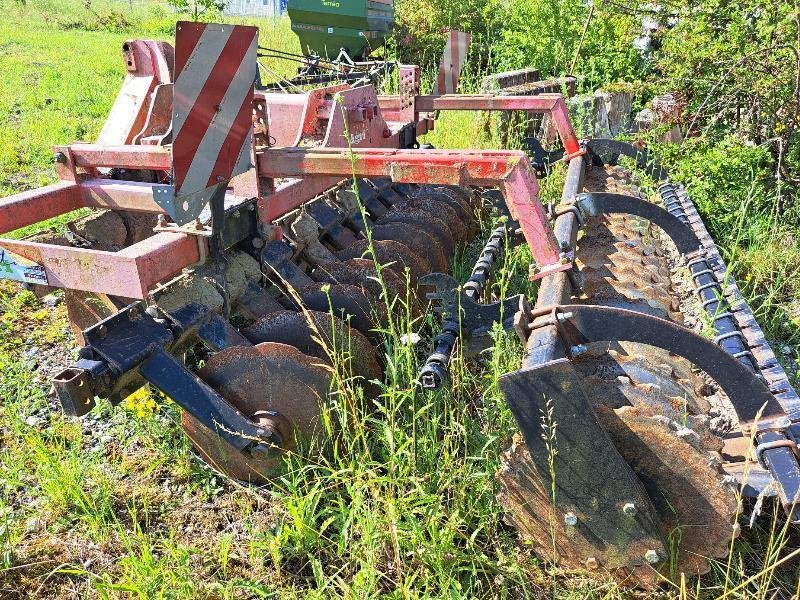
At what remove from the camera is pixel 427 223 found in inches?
148

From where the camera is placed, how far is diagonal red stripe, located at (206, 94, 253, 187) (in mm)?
2443

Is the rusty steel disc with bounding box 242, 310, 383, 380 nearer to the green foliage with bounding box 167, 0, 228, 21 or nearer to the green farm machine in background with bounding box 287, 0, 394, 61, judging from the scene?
the green foliage with bounding box 167, 0, 228, 21

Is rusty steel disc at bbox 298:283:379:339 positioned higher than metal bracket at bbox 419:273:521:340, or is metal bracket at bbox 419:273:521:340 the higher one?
metal bracket at bbox 419:273:521:340

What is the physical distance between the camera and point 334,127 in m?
3.40

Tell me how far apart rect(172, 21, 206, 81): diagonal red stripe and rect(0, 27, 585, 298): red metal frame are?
0.57 m

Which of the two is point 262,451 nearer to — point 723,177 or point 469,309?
point 469,309

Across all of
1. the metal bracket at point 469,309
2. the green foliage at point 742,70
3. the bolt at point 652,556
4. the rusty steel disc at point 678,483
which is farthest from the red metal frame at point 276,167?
the green foliage at point 742,70

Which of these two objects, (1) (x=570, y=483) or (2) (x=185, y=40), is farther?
(2) (x=185, y=40)

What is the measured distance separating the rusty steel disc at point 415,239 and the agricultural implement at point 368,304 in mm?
12

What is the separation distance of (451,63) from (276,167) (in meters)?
2.34

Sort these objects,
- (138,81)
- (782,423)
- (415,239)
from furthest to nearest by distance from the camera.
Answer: (138,81)
(415,239)
(782,423)

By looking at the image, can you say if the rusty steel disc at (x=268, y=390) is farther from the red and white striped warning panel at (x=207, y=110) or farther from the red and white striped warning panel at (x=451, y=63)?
the red and white striped warning panel at (x=451, y=63)

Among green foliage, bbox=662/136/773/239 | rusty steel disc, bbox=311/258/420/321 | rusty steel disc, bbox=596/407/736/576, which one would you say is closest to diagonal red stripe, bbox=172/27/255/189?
rusty steel disc, bbox=311/258/420/321

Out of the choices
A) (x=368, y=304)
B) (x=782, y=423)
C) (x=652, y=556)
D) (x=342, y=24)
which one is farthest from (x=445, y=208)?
(x=342, y=24)
